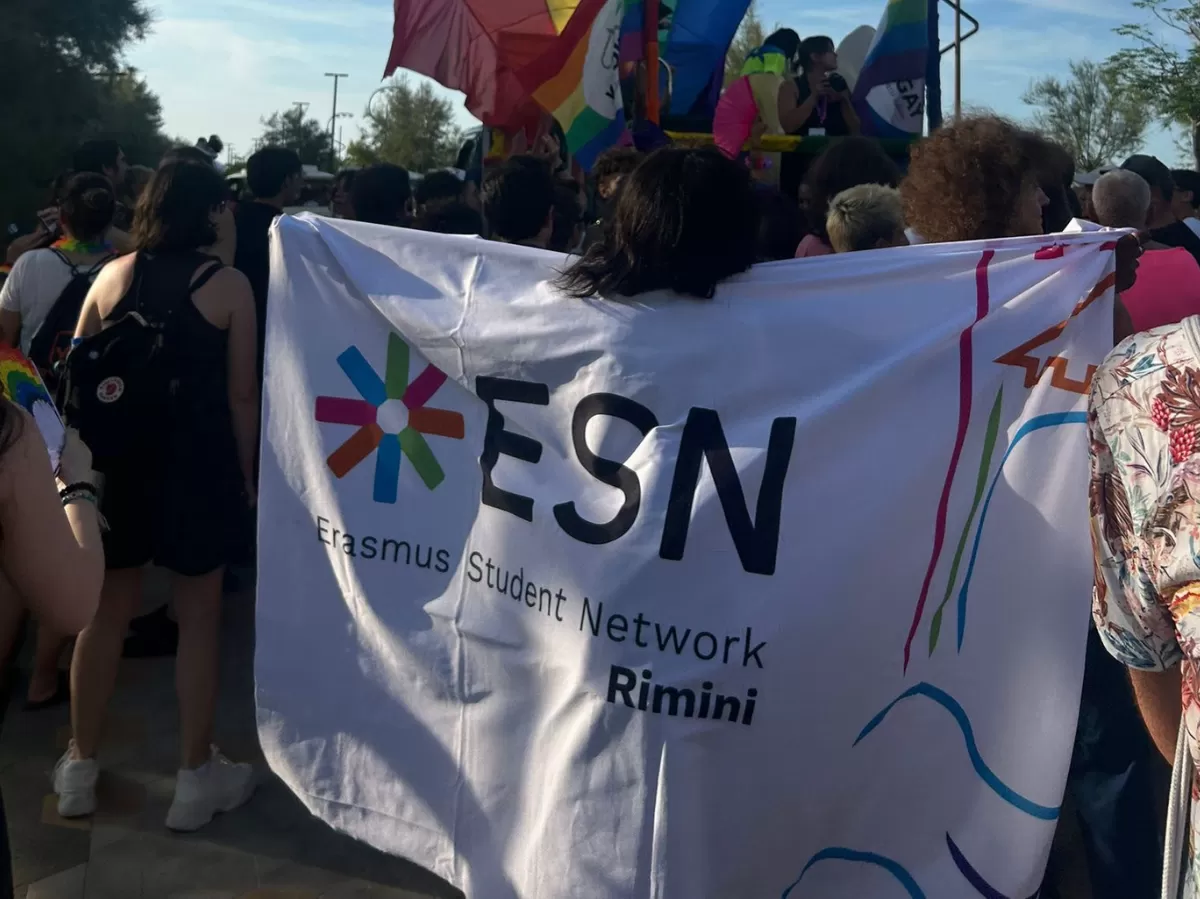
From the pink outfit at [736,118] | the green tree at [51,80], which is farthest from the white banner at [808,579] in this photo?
the green tree at [51,80]

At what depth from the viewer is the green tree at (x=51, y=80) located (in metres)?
27.8

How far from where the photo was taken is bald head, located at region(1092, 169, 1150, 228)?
3.62 meters

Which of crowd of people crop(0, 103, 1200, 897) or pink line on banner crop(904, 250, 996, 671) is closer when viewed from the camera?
crowd of people crop(0, 103, 1200, 897)

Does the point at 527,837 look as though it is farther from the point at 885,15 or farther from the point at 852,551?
the point at 885,15

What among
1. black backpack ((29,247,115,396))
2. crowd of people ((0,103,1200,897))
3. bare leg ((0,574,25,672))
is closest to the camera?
crowd of people ((0,103,1200,897))

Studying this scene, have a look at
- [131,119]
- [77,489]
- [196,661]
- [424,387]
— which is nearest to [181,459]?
[196,661]

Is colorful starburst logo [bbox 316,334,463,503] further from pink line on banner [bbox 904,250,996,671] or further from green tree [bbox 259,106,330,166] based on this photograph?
green tree [bbox 259,106,330,166]

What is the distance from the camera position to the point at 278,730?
3.01 meters

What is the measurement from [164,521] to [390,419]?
2.99 feet

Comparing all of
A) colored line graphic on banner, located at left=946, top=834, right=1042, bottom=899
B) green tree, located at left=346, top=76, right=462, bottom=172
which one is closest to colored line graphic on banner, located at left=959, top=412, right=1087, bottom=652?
colored line graphic on banner, located at left=946, top=834, right=1042, bottom=899

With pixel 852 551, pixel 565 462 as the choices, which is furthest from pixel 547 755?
pixel 852 551

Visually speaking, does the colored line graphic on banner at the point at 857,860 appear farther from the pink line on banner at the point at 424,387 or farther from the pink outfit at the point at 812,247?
the pink outfit at the point at 812,247

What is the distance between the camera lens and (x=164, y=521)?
3338 mm

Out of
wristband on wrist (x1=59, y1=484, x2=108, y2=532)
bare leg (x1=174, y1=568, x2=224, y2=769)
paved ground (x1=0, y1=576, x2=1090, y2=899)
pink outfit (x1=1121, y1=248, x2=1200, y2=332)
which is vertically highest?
pink outfit (x1=1121, y1=248, x2=1200, y2=332)
